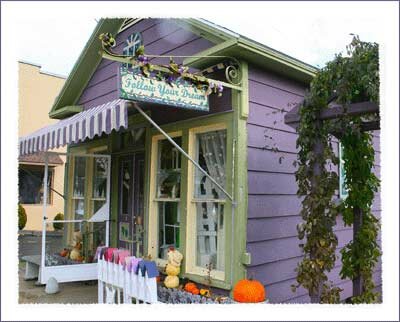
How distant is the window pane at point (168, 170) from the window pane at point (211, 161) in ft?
1.26

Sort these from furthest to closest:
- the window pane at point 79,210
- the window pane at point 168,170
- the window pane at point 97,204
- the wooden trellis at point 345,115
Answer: the window pane at point 79,210 < the window pane at point 97,204 < the window pane at point 168,170 < the wooden trellis at point 345,115

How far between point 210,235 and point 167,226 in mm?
864

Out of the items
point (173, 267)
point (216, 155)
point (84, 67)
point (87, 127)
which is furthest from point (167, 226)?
point (84, 67)

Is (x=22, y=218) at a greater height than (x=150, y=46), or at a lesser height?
lesser

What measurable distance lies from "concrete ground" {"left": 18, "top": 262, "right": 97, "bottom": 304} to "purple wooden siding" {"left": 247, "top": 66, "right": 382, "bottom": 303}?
2458 mm

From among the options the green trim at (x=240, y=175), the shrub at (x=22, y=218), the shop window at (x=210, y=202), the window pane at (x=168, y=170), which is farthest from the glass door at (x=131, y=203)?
the shrub at (x=22, y=218)

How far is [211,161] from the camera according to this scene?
5027mm

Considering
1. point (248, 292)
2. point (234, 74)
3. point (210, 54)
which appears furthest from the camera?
point (234, 74)

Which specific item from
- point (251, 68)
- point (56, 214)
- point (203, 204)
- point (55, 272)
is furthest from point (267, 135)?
point (56, 214)

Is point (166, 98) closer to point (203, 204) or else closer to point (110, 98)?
point (203, 204)

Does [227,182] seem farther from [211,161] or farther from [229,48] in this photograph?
A: [229,48]

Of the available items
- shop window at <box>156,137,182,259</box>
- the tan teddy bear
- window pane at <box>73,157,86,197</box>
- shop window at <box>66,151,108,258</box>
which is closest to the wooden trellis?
shop window at <box>156,137,182,259</box>

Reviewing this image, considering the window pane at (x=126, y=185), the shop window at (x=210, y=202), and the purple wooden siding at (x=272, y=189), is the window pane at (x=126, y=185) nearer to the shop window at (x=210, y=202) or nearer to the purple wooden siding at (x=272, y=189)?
the shop window at (x=210, y=202)

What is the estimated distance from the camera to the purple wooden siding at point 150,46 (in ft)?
17.7
